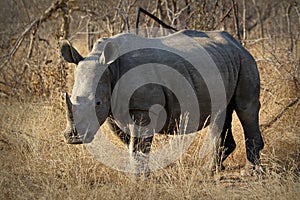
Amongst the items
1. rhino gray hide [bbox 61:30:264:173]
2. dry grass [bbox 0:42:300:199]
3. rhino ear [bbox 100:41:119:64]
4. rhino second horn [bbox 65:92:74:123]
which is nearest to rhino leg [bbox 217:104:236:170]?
rhino gray hide [bbox 61:30:264:173]

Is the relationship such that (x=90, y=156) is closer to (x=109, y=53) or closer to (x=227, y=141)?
(x=109, y=53)

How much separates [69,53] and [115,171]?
48.5 inches

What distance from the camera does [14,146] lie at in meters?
5.75

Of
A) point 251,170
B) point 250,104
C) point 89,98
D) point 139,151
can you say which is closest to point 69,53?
point 89,98

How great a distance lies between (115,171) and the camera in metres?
4.94

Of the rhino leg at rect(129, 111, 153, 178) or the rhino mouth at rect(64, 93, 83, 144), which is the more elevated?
the rhino mouth at rect(64, 93, 83, 144)

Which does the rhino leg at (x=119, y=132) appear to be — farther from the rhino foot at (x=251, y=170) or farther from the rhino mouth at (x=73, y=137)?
the rhino foot at (x=251, y=170)

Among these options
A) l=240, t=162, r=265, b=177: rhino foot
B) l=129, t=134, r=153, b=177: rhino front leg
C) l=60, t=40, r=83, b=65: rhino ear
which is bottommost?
l=240, t=162, r=265, b=177: rhino foot

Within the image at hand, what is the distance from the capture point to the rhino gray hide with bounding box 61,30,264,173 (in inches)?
165

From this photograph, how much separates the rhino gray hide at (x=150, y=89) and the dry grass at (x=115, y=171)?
0.34 metres

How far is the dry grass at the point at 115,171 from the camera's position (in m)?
4.26

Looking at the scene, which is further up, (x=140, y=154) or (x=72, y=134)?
(x=72, y=134)

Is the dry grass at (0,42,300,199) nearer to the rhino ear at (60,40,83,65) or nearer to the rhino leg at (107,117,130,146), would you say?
the rhino leg at (107,117,130,146)

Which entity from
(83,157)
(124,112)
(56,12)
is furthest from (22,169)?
(56,12)
